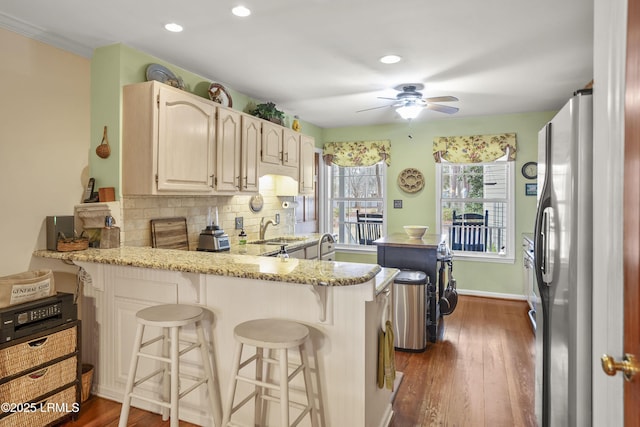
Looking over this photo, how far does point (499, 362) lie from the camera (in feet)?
10.4

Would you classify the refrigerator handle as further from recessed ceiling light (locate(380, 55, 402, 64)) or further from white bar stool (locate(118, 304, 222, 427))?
white bar stool (locate(118, 304, 222, 427))

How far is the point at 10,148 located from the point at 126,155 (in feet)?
2.18

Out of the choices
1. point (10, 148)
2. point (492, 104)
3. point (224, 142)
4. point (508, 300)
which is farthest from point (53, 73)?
point (508, 300)

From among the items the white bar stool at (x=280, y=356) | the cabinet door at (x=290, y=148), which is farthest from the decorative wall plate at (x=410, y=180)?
the white bar stool at (x=280, y=356)

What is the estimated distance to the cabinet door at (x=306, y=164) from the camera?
475cm

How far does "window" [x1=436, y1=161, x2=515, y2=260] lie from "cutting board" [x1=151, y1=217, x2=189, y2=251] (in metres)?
3.62

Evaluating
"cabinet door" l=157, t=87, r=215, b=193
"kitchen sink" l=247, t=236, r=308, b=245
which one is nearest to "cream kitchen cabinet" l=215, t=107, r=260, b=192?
"cabinet door" l=157, t=87, r=215, b=193

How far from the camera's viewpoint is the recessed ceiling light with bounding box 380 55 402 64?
307 cm

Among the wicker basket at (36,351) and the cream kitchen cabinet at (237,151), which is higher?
the cream kitchen cabinet at (237,151)

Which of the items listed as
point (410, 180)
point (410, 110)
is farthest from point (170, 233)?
point (410, 180)

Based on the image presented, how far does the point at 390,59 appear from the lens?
10.3 feet

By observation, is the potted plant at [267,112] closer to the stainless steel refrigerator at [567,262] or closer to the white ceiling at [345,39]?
the white ceiling at [345,39]

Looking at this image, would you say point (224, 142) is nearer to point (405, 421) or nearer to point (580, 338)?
point (405, 421)

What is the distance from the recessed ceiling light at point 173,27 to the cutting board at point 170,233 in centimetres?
143
